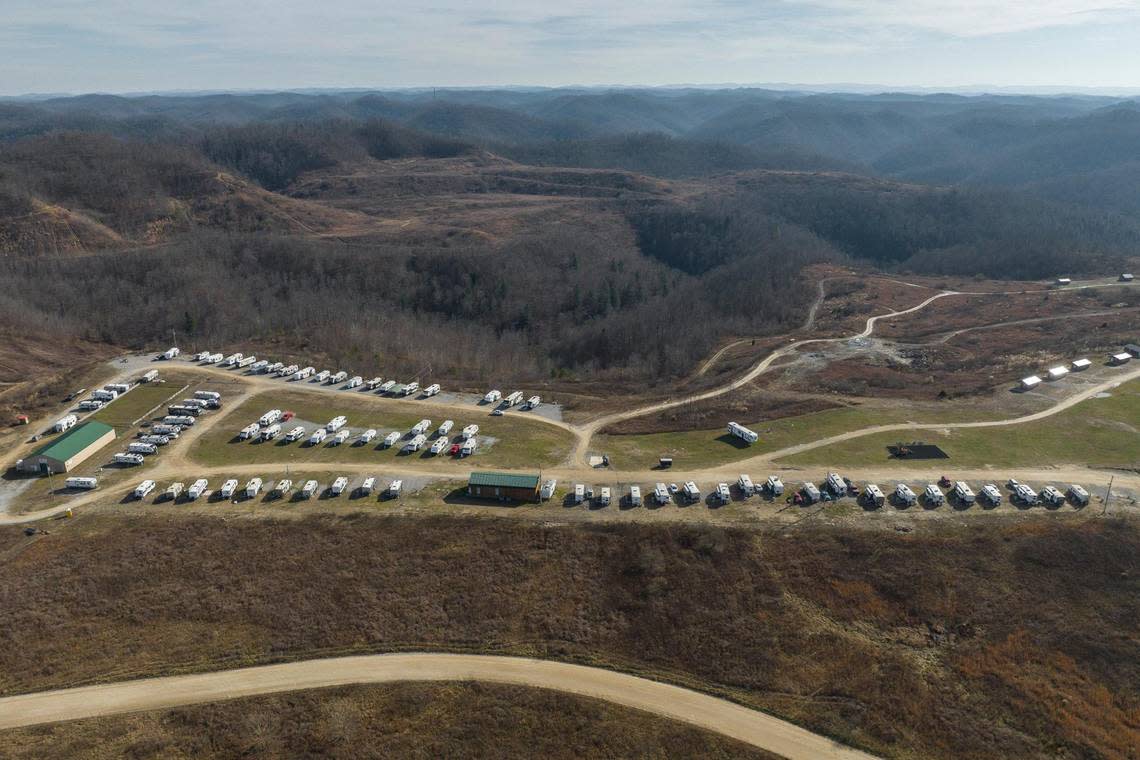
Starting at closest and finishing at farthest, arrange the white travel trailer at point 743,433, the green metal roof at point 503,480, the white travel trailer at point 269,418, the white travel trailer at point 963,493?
the white travel trailer at point 963,493 → the green metal roof at point 503,480 → the white travel trailer at point 743,433 → the white travel trailer at point 269,418

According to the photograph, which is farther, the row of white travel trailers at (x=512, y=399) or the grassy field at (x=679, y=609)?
the row of white travel trailers at (x=512, y=399)

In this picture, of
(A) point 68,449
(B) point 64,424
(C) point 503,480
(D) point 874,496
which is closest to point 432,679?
(C) point 503,480

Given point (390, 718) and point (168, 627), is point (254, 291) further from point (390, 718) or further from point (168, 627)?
point (390, 718)

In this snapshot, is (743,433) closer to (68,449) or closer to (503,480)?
(503,480)

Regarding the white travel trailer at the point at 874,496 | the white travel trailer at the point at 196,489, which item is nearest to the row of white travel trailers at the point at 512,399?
the white travel trailer at the point at 196,489

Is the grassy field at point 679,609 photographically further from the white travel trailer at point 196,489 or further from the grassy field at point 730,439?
the grassy field at point 730,439

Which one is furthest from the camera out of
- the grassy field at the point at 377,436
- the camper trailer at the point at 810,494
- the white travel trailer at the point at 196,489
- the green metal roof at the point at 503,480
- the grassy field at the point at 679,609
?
the grassy field at the point at 377,436
